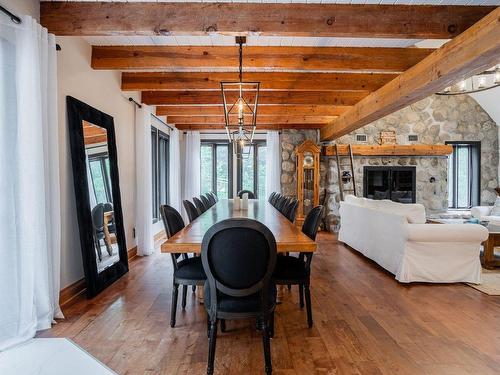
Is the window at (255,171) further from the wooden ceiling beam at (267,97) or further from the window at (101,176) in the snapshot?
the window at (101,176)

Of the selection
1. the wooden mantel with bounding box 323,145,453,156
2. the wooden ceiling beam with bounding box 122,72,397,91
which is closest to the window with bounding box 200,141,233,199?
the wooden mantel with bounding box 323,145,453,156

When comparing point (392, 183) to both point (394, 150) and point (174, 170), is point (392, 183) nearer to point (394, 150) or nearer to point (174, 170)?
point (394, 150)

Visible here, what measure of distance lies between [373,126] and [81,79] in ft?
21.2

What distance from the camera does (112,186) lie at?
394cm

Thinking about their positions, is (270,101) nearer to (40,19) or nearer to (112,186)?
(112,186)

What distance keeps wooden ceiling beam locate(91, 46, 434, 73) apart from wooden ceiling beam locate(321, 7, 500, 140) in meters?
0.27

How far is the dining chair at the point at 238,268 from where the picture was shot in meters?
1.76

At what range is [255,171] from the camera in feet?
27.4

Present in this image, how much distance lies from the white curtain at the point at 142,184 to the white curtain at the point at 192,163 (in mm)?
2946

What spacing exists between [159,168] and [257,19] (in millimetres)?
4711

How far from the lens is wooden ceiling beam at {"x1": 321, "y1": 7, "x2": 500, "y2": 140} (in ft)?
7.61

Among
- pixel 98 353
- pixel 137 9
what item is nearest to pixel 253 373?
pixel 98 353

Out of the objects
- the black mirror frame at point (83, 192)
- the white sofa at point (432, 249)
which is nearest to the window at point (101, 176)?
the black mirror frame at point (83, 192)

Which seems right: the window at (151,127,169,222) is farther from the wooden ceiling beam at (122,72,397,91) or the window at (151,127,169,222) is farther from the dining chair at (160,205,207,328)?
the dining chair at (160,205,207,328)
